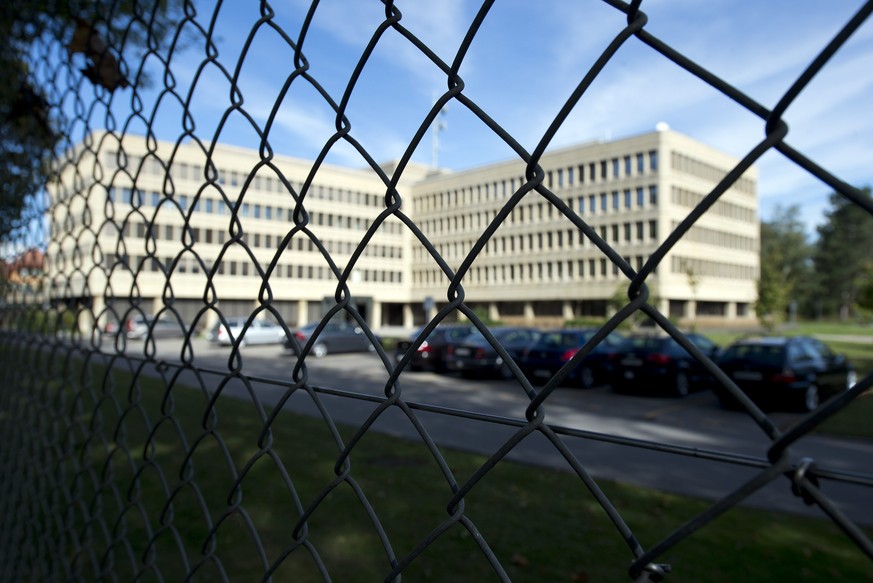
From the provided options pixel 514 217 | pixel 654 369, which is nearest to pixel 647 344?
pixel 654 369

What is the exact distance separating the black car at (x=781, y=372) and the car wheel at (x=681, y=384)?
5.63 ft

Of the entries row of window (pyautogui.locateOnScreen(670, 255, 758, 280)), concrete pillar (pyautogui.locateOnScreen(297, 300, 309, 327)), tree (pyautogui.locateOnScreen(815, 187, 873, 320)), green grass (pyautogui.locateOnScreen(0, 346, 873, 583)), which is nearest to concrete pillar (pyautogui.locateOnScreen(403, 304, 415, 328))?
concrete pillar (pyautogui.locateOnScreen(297, 300, 309, 327))

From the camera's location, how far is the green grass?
4.59 metres

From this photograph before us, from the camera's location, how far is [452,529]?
5531 mm

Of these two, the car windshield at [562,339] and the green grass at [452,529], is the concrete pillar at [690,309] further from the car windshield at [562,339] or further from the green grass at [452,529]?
the green grass at [452,529]

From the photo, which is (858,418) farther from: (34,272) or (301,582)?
(34,272)

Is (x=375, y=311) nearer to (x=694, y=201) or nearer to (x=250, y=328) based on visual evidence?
(x=250, y=328)

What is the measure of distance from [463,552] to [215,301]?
394 cm

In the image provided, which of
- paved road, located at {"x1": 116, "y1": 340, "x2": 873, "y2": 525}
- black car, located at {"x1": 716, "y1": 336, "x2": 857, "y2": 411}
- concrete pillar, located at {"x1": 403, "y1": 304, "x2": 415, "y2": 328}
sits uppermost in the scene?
concrete pillar, located at {"x1": 403, "y1": 304, "x2": 415, "y2": 328}

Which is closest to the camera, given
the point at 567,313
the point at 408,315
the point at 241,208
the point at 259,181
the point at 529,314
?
the point at 241,208

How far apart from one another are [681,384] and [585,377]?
7.74 feet

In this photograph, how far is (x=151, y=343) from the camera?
1987mm

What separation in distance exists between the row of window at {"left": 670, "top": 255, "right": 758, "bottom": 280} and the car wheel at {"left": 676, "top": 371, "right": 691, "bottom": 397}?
8.77 meters

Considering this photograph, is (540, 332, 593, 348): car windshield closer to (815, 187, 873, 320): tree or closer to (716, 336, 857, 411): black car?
(716, 336, 857, 411): black car
